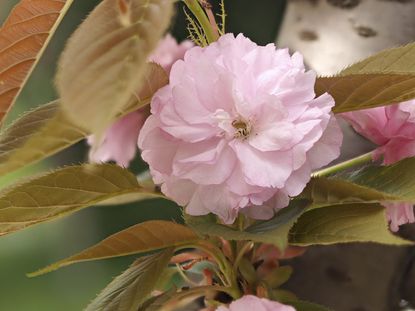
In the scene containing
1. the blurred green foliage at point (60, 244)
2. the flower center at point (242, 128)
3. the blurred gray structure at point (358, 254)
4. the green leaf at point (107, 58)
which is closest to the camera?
the green leaf at point (107, 58)

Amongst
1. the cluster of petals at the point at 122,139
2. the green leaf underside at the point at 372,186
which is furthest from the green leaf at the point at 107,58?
the cluster of petals at the point at 122,139

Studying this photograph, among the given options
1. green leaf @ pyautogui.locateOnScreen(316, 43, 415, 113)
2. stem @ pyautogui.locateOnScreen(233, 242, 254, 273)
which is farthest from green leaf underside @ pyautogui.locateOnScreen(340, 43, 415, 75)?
stem @ pyautogui.locateOnScreen(233, 242, 254, 273)

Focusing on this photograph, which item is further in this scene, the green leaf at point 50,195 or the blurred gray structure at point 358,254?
the blurred gray structure at point 358,254

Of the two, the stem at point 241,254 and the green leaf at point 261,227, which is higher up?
the green leaf at point 261,227

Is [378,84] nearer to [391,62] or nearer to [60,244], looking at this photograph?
[391,62]

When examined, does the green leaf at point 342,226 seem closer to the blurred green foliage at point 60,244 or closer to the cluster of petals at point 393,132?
the cluster of petals at point 393,132

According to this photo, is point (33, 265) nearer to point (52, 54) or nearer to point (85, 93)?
point (52, 54)

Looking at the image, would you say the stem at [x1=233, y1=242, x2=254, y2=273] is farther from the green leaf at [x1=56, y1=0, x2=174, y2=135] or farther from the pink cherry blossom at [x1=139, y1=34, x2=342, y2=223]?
the green leaf at [x1=56, y1=0, x2=174, y2=135]
